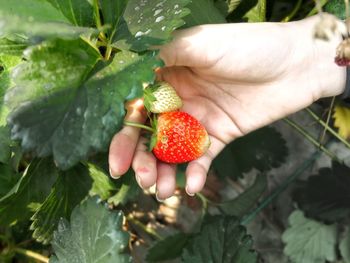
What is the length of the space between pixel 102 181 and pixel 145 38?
47 centimetres

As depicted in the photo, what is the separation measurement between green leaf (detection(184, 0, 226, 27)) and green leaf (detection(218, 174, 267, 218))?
51cm

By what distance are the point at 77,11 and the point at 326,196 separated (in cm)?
90

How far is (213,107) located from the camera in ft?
3.88

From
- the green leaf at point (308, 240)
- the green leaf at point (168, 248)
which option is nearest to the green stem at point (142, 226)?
the green leaf at point (168, 248)

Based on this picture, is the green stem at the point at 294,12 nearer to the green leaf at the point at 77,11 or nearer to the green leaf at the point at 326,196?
the green leaf at the point at 326,196

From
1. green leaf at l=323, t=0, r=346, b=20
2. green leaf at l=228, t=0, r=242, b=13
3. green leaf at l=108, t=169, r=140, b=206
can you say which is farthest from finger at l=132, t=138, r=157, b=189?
green leaf at l=323, t=0, r=346, b=20

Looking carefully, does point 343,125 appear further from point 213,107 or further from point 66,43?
point 66,43

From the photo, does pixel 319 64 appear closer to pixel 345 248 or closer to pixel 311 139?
pixel 311 139

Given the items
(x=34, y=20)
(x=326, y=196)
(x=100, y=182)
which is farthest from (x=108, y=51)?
(x=326, y=196)

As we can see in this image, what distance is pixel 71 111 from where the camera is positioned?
2.53 ft

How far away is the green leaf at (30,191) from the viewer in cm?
103

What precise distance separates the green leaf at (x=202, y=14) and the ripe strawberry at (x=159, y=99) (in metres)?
0.14

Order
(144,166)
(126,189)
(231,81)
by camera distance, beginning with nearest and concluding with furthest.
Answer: (144,166) < (231,81) < (126,189)

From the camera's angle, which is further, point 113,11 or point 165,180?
point 165,180
